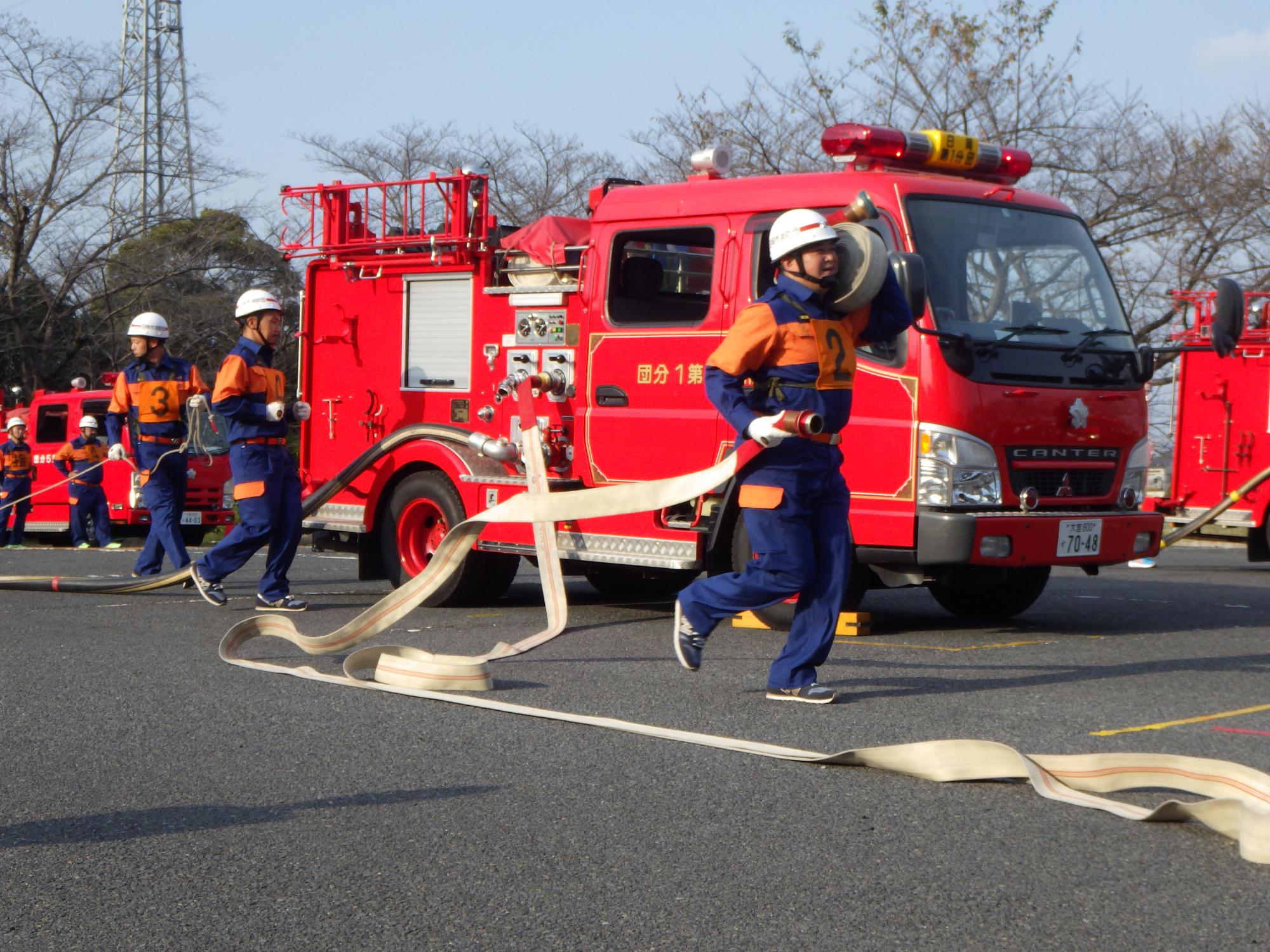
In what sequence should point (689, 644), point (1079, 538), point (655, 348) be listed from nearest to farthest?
1. point (689, 644)
2. point (1079, 538)
3. point (655, 348)

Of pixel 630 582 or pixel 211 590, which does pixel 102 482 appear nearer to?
pixel 211 590

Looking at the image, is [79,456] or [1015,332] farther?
[79,456]

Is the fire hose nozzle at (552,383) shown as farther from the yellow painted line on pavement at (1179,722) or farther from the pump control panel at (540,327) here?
the yellow painted line on pavement at (1179,722)

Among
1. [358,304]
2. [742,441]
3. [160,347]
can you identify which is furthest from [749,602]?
[160,347]

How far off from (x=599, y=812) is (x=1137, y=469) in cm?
529

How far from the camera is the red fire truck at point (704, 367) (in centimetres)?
817

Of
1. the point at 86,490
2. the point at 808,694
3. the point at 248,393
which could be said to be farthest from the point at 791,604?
the point at 86,490

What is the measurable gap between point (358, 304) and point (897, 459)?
14.7ft

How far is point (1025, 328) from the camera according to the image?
8383mm

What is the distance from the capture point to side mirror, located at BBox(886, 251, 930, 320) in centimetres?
757

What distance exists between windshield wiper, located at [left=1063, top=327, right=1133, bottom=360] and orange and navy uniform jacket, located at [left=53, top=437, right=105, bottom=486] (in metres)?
13.7

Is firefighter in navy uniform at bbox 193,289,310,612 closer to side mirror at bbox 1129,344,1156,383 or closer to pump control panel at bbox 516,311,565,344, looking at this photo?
pump control panel at bbox 516,311,565,344

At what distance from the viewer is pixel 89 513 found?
761 inches

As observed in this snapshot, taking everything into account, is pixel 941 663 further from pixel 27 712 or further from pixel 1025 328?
pixel 27 712
